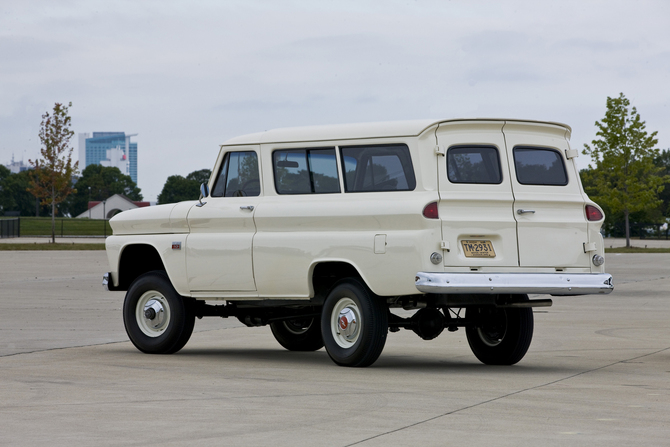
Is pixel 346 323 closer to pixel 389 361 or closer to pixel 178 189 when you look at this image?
pixel 389 361

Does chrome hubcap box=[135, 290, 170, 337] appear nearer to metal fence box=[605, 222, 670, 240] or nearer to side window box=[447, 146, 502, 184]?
side window box=[447, 146, 502, 184]

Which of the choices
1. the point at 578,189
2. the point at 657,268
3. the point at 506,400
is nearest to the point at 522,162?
the point at 578,189

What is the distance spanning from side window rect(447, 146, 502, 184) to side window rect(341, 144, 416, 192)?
0.39 m

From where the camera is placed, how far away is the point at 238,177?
10742mm

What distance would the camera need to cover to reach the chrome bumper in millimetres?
8891

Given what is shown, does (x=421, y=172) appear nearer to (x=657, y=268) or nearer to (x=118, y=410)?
(x=118, y=410)

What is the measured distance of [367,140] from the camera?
9750 mm

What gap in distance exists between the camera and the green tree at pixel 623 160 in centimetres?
5456

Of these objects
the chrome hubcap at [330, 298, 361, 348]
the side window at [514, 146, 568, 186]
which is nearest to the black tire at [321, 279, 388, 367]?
the chrome hubcap at [330, 298, 361, 348]

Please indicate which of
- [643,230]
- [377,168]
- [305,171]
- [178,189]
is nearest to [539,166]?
[377,168]

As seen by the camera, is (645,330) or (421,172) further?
(645,330)

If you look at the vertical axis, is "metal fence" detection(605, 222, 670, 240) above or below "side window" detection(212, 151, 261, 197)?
below

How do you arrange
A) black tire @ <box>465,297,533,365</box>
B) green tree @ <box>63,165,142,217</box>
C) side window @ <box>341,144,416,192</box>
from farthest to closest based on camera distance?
green tree @ <box>63,165,142,217</box> < black tire @ <box>465,297,533,365</box> < side window @ <box>341,144,416,192</box>

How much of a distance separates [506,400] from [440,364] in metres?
2.69
